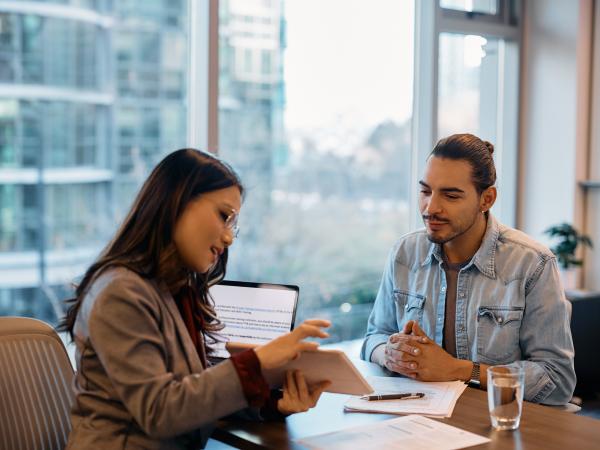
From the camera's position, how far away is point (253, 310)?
73.7 inches

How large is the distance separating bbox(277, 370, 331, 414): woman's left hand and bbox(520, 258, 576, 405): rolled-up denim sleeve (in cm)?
69

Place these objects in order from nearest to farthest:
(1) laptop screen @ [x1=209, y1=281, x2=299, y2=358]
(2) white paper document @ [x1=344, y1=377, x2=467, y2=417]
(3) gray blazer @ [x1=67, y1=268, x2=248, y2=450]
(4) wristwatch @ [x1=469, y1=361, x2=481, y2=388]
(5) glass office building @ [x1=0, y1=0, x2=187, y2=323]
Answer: (3) gray blazer @ [x1=67, y1=268, x2=248, y2=450]
(2) white paper document @ [x1=344, y1=377, x2=467, y2=417]
(1) laptop screen @ [x1=209, y1=281, x2=299, y2=358]
(4) wristwatch @ [x1=469, y1=361, x2=481, y2=388]
(5) glass office building @ [x1=0, y1=0, x2=187, y2=323]

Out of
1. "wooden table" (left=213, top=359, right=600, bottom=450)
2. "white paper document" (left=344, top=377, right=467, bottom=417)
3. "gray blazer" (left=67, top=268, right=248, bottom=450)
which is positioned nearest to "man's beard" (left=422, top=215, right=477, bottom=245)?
"white paper document" (left=344, top=377, right=467, bottom=417)

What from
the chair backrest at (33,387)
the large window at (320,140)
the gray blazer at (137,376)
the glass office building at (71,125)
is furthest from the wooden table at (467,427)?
the large window at (320,140)

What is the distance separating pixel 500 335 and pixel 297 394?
2.55ft

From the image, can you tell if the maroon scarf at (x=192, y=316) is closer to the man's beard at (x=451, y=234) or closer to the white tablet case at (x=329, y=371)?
the white tablet case at (x=329, y=371)

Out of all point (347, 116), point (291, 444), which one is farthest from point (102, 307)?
point (347, 116)

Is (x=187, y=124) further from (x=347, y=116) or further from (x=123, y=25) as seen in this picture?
(x=347, y=116)

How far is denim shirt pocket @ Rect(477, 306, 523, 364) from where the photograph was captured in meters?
2.16

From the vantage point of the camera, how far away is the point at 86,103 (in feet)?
9.94

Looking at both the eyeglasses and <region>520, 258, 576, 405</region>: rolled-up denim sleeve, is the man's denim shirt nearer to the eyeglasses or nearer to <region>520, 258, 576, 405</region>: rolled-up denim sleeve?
<region>520, 258, 576, 405</region>: rolled-up denim sleeve

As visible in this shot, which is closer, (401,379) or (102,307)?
(102,307)

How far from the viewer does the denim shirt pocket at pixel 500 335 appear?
7.07ft

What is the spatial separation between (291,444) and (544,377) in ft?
2.68
